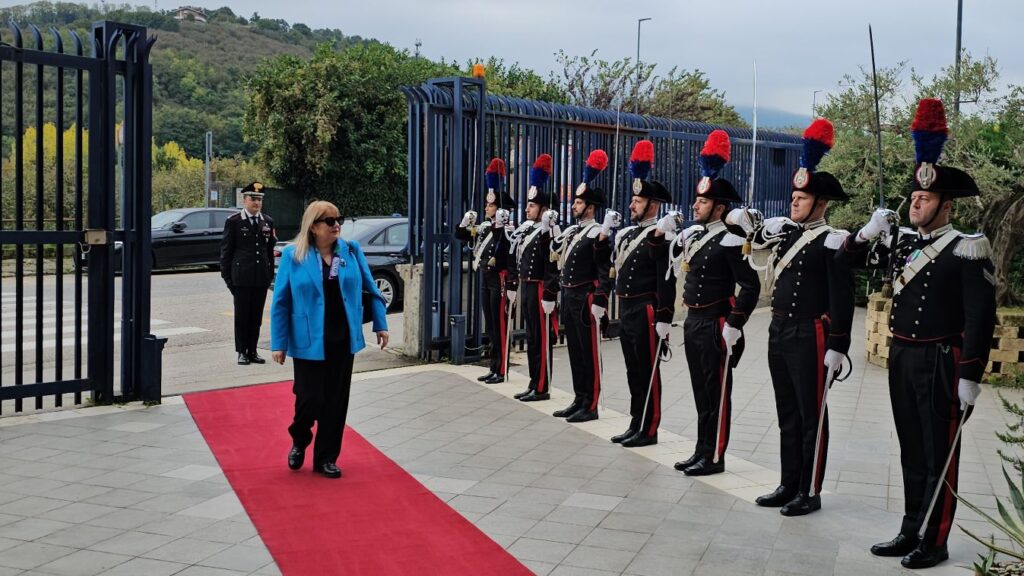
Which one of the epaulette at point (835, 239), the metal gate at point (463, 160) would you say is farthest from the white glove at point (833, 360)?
the metal gate at point (463, 160)

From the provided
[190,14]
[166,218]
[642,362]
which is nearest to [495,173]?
[642,362]

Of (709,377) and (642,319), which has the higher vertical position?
(642,319)

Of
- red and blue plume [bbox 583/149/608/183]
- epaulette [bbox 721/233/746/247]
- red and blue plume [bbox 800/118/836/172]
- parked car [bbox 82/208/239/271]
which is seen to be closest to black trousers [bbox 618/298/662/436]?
epaulette [bbox 721/233/746/247]

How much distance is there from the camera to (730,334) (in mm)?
6832

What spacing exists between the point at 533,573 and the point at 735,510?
1.67 metres

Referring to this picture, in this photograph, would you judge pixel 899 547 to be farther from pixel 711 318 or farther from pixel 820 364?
pixel 711 318

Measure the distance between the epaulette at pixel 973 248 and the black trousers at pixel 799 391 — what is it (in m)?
1.03

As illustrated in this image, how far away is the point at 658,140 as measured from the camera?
14.5 metres

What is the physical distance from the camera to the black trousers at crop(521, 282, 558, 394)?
9617 millimetres

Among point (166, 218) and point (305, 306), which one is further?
point (166, 218)

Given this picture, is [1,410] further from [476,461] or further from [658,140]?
[658,140]

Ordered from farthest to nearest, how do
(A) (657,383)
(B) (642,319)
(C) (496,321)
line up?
(C) (496,321)
(B) (642,319)
(A) (657,383)

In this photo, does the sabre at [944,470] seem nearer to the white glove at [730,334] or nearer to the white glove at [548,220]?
the white glove at [730,334]

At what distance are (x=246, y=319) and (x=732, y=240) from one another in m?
6.33
